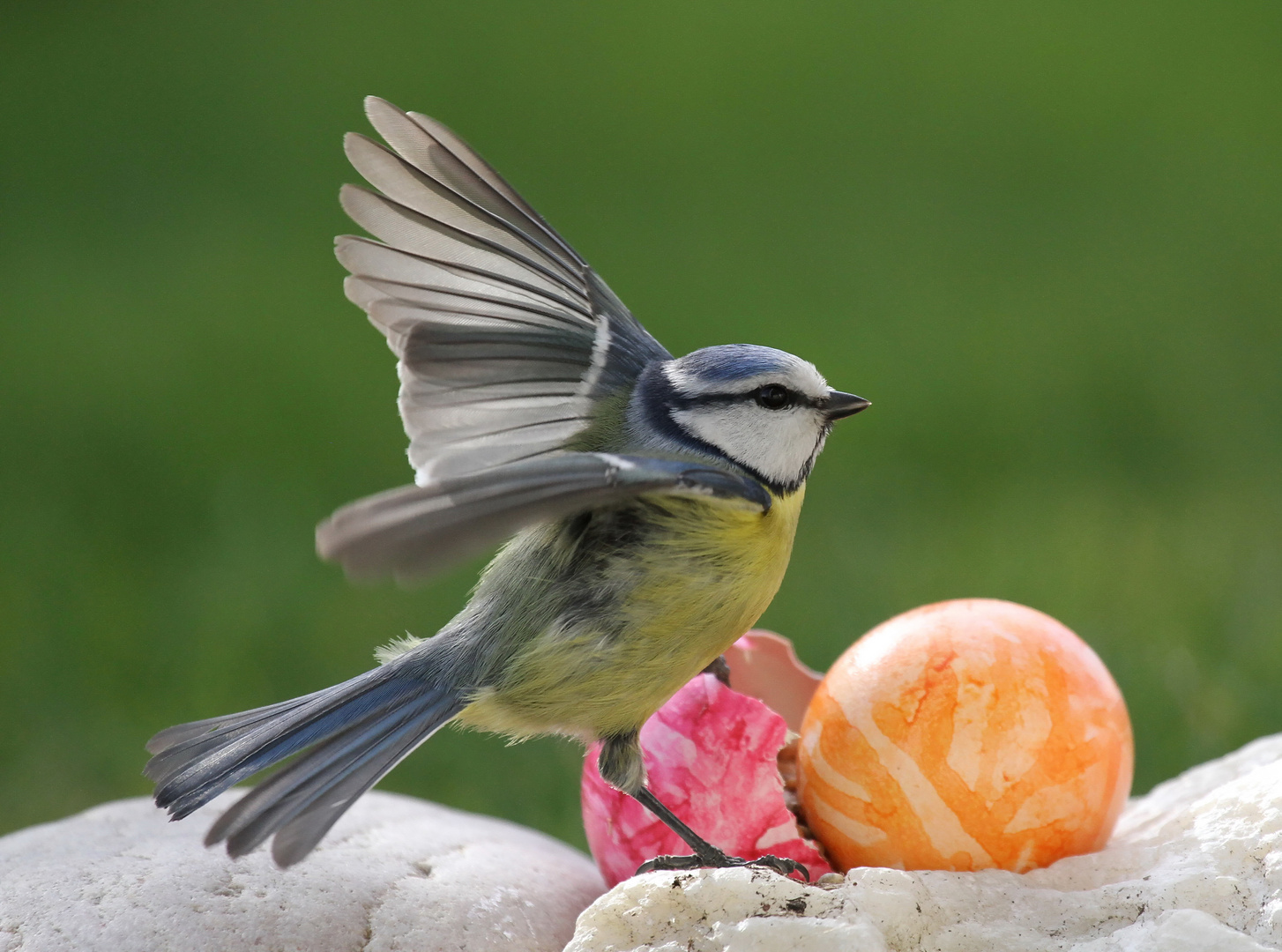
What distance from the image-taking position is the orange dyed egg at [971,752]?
6.73 ft

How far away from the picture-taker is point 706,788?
2201 millimetres

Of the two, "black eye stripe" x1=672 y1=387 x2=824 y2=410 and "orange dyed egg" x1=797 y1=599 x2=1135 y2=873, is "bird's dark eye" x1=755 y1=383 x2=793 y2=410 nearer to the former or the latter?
"black eye stripe" x1=672 y1=387 x2=824 y2=410

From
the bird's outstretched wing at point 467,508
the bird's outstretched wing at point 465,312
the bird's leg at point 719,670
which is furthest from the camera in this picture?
the bird's leg at point 719,670

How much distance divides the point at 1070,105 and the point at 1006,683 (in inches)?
233

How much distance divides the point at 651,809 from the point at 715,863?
0.46 ft

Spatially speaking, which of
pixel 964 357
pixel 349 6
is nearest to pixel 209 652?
pixel 964 357

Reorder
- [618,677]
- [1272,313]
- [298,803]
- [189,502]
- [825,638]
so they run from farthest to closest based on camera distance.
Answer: [1272,313] < [189,502] < [825,638] < [618,677] < [298,803]

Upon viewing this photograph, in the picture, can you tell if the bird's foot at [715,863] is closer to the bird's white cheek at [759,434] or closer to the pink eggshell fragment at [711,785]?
the pink eggshell fragment at [711,785]

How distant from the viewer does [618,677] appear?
6.55ft

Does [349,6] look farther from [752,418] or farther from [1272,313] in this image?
[752,418]

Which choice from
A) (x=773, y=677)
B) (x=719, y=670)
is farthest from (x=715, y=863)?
(x=773, y=677)

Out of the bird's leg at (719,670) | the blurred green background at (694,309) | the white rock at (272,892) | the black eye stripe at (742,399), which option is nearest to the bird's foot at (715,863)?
the white rock at (272,892)

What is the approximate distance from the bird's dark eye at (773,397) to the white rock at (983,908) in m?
0.73

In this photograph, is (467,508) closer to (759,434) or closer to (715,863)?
(759,434)
